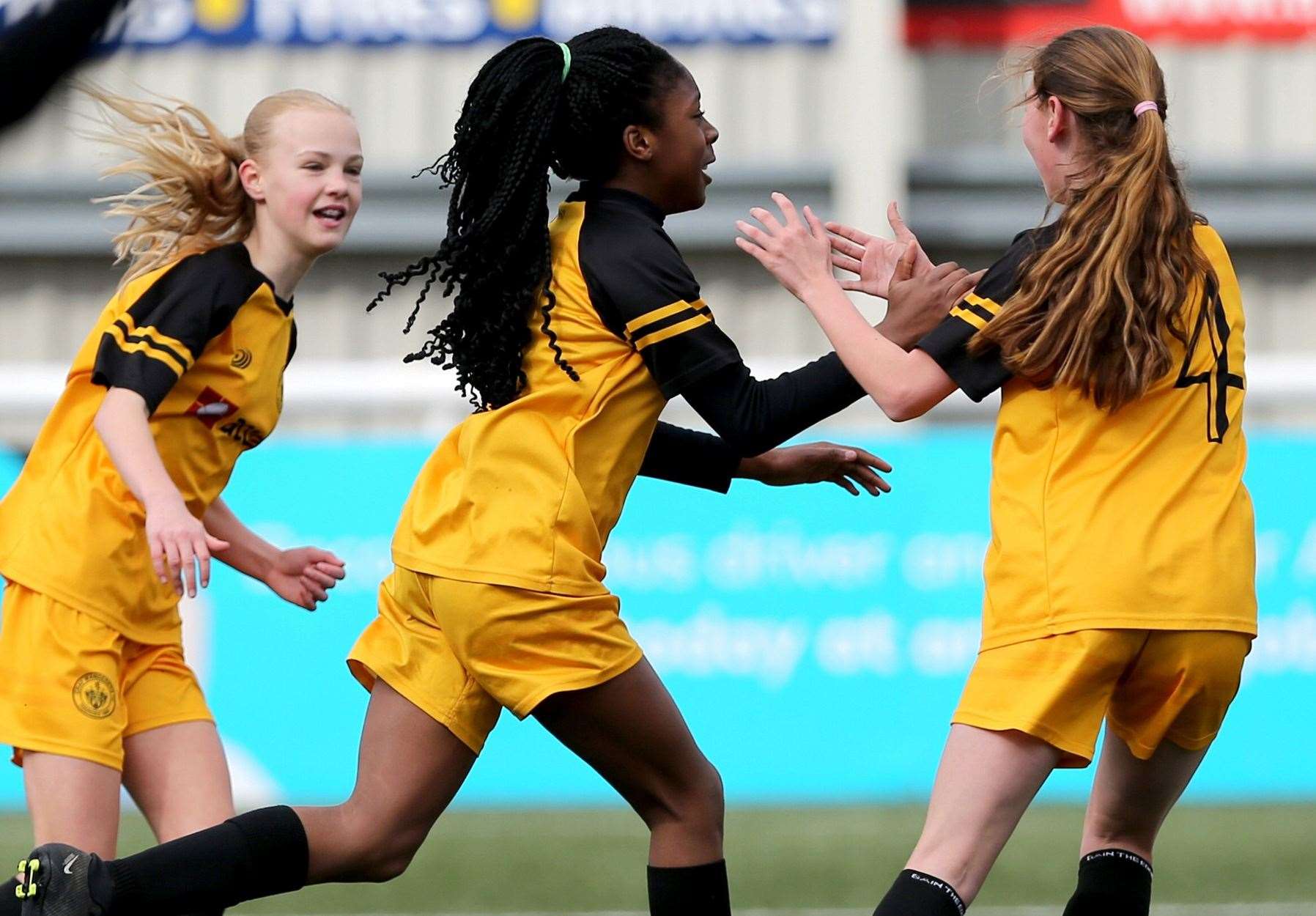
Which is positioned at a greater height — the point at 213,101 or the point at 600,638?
the point at 213,101

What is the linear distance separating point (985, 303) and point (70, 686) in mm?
1705

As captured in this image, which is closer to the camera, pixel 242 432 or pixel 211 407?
pixel 211 407

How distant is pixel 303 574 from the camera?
371 cm

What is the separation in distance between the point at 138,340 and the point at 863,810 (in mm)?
4498

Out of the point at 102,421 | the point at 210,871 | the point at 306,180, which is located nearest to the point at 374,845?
the point at 210,871

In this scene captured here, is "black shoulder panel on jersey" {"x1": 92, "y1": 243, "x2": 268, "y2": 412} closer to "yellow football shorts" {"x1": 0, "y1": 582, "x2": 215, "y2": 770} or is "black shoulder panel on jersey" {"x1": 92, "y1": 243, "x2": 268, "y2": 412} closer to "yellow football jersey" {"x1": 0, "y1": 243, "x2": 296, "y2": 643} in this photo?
"yellow football jersey" {"x1": 0, "y1": 243, "x2": 296, "y2": 643}

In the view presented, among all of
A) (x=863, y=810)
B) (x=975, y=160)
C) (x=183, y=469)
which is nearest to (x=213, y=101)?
(x=975, y=160)

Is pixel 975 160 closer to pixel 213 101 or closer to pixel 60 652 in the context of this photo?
pixel 213 101

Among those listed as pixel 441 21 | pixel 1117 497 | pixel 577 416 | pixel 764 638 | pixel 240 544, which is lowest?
pixel 764 638

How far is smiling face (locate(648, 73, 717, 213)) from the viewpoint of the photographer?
3.15m

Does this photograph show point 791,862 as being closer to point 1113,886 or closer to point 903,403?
point 1113,886

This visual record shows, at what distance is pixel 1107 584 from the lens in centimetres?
281

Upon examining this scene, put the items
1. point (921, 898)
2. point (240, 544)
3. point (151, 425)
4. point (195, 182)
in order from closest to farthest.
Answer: point (921, 898) < point (151, 425) < point (195, 182) < point (240, 544)

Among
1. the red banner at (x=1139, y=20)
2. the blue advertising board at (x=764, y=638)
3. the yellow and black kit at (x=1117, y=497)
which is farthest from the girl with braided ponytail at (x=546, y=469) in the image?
the red banner at (x=1139, y=20)
